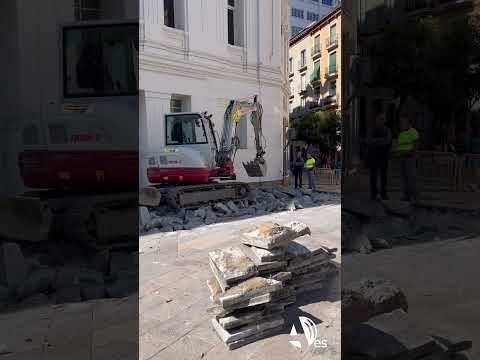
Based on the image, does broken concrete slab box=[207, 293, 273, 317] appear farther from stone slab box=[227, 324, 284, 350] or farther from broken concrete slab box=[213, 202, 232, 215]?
broken concrete slab box=[213, 202, 232, 215]

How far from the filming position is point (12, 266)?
1.00m

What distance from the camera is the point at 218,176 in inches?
75.3

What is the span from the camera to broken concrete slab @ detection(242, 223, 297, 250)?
1876mm

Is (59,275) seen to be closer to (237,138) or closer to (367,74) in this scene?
(367,74)

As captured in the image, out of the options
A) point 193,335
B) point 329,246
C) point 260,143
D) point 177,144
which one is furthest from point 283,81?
point 193,335

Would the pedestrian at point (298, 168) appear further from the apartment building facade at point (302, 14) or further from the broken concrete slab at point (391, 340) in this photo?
the broken concrete slab at point (391, 340)

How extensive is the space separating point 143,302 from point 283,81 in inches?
50.3

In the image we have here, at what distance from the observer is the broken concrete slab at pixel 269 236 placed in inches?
73.9

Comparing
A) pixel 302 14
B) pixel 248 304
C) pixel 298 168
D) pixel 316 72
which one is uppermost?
pixel 302 14

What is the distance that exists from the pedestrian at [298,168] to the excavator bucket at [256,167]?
0.16 meters

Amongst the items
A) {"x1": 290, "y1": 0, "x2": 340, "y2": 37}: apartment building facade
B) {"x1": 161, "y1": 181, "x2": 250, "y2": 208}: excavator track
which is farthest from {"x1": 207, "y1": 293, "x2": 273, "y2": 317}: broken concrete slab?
{"x1": 290, "y1": 0, "x2": 340, "y2": 37}: apartment building facade

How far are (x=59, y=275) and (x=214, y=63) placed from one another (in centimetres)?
110

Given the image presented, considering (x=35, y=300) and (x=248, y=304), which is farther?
(x=248, y=304)

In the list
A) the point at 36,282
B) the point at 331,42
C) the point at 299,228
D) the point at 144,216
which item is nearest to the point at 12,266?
the point at 36,282
